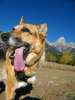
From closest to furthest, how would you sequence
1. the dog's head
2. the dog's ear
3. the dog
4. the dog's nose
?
the dog's nose < the dog < the dog's head < the dog's ear

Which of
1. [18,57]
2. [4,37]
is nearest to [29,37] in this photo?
[18,57]

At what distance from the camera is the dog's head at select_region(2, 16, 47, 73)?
9.94 m

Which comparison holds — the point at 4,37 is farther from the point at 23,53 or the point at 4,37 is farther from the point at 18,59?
the point at 23,53

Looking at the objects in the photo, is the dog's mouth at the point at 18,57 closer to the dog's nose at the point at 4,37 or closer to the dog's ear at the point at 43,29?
the dog's nose at the point at 4,37

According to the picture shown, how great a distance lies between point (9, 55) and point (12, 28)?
1.19 meters

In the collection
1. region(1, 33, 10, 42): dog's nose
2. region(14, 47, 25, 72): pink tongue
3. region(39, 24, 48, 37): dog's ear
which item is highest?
region(39, 24, 48, 37): dog's ear

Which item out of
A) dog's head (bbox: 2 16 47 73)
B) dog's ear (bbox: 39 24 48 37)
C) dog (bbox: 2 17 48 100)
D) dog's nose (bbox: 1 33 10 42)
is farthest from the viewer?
dog's ear (bbox: 39 24 48 37)

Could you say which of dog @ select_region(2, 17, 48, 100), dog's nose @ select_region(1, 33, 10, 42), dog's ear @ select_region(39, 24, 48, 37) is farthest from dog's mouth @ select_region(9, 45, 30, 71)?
dog's ear @ select_region(39, 24, 48, 37)

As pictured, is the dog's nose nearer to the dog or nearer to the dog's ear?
the dog

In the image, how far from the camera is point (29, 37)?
10180mm

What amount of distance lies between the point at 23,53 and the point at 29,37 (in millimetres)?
594

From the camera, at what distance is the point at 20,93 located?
454 inches

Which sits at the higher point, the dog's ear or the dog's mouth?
the dog's ear

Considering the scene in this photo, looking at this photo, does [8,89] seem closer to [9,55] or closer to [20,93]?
[9,55]
